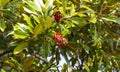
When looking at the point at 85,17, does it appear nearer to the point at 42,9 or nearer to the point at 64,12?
the point at 64,12

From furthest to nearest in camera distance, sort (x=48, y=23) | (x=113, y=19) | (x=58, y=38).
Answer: (x=113, y=19) < (x=58, y=38) < (x=48, y=23)

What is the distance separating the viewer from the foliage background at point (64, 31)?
1.55 metres

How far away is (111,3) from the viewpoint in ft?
5.92

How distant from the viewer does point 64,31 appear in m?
1.69

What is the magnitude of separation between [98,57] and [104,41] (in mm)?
122

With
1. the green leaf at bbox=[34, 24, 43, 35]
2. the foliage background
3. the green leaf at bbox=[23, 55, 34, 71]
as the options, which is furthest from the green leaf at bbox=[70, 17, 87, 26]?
the green leaf at bbox=[23, 55, 34, 71]

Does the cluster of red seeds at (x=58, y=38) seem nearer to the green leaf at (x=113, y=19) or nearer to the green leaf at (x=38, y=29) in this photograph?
the green leaf at (x=38, y=29)

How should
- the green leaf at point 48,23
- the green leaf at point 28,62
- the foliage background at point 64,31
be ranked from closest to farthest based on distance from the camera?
the green leaf at point 48,23
the foliage background at point 64,31
the green leaf at point 28,62

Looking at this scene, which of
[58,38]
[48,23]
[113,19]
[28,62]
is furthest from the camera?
[28,62]

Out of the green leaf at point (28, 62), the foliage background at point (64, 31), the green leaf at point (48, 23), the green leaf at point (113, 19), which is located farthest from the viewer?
the green leaf at point (28, 62)

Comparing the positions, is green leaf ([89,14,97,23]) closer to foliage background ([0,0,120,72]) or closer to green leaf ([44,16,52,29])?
foliage background ([0,0,120,72])

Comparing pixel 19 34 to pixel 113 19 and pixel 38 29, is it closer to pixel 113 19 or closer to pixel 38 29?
pixel 38 29

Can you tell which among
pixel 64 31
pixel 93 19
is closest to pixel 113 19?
pixel 93 19

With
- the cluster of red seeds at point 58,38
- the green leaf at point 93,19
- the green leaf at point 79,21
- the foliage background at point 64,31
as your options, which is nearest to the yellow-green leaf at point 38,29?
the foliage background at point 64,31
